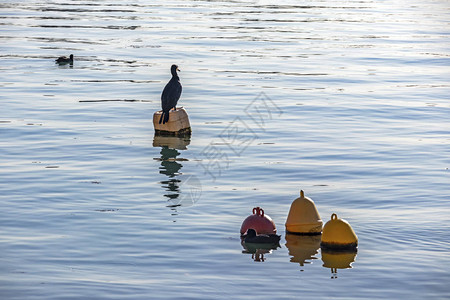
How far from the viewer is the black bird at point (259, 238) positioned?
13.5m

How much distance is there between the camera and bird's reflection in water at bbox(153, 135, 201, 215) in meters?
16.7

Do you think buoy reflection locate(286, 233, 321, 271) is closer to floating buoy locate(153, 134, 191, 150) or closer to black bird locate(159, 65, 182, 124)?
floating buoy locate(153, 134, 191, 150)

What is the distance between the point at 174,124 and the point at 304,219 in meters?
9.36

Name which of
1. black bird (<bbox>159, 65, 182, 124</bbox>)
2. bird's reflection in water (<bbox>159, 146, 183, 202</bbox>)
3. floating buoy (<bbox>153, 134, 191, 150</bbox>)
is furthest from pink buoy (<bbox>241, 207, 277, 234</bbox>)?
black bird (<bbox>159, 65, 182, 124</bbox>)

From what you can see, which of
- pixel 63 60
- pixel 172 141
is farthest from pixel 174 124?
pixel 63 60

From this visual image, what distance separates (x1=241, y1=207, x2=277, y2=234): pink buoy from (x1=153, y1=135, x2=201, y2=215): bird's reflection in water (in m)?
1.96

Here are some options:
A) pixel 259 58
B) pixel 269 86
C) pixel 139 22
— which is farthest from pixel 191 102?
pixel 139 22

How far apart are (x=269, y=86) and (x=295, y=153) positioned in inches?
435

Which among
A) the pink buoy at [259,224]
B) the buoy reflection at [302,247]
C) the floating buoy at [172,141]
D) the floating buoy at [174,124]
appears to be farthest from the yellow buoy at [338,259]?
the floating buoy at [174,124]

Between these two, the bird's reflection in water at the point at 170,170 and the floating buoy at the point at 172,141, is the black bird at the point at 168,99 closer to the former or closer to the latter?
the floating buoy at the point at 172,141

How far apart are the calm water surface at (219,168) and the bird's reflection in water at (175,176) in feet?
0.20

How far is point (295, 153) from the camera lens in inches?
814

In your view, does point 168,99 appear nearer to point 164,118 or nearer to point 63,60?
point 164,118

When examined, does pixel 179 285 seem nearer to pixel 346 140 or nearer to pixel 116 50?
pixel 346 140
